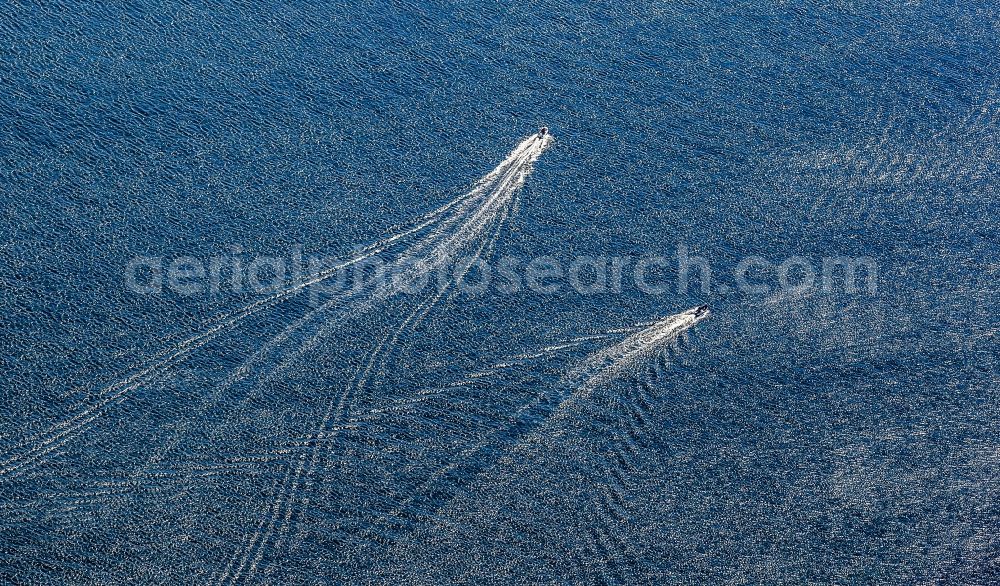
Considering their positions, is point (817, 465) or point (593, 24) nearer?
point (817, 465)

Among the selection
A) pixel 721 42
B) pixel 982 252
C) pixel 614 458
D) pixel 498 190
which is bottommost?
pixel 614 458

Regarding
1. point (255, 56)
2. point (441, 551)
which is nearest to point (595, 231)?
point (441, 551)

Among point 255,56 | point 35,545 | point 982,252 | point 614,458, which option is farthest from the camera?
point 255,56

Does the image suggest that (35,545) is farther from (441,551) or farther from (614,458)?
(614,458)

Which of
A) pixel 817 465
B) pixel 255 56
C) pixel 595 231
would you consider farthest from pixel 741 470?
pixel 255 56

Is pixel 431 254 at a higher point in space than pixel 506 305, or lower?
higher

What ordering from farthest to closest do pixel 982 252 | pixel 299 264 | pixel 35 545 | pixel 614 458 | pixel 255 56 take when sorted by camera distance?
pixel 255 56 < pixel 982 252 < pixel 299 264 < pixel 614 458 < pixel 35 545

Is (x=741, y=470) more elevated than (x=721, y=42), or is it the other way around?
(x=721, y=42)
